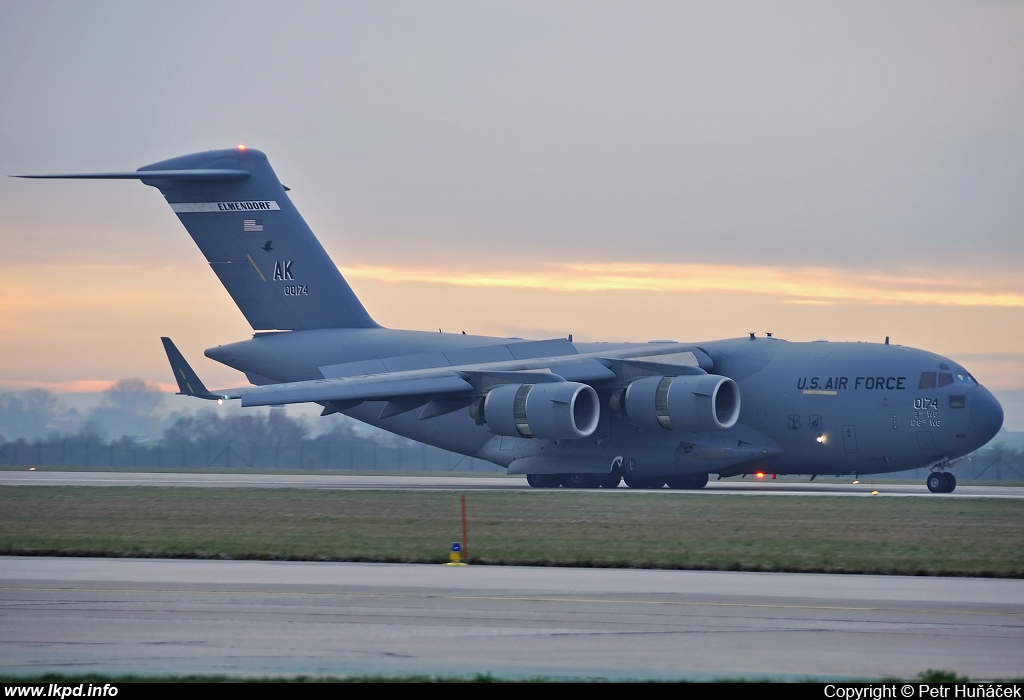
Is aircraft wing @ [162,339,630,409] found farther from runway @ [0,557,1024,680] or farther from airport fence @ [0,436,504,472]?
airport fence @ [0,436,504,472]

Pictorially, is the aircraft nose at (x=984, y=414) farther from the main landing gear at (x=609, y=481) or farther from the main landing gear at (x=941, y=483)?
the main landing gear at (x=609, y=481)

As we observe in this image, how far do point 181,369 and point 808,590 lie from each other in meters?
21.8

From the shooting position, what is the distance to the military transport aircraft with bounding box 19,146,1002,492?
99.6ft

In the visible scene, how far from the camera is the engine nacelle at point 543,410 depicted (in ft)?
101

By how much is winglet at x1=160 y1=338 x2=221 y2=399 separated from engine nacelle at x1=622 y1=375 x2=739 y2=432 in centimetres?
1021

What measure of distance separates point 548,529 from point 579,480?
13531mm

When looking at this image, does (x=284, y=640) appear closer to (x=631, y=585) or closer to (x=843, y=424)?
(x=631, y=585)

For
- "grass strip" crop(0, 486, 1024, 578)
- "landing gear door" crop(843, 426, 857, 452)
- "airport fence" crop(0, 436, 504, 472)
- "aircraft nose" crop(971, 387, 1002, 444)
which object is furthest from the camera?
"airport fence" crop(0, 436, 504, 472)

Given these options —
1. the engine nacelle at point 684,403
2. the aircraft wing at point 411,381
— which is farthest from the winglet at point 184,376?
the engine nacelle at point 684,403

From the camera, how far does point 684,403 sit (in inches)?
1201

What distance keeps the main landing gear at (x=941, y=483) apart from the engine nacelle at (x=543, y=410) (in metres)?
7.90

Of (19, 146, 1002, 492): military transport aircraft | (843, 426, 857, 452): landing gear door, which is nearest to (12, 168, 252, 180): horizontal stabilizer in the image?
(19, 146, 1002, 492): military transport aircraft

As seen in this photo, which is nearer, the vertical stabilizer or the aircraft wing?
the aircraft wing
